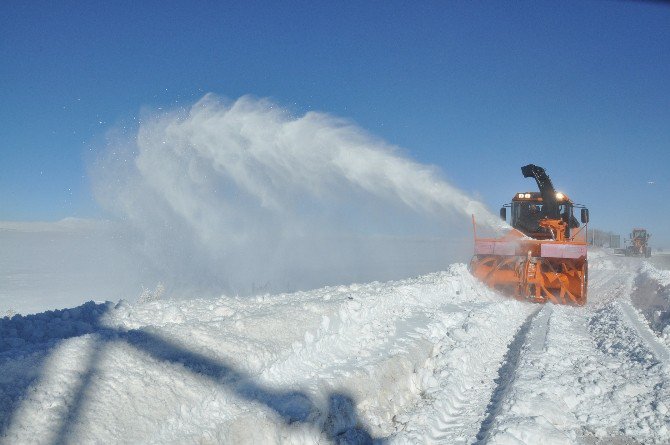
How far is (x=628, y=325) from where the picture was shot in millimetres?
8477

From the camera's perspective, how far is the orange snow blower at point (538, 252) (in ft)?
40.7

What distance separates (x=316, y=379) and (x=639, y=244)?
47.7 metres

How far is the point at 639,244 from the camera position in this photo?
140 ft

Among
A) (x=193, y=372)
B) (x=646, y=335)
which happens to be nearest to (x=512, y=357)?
(x=646, y=335)

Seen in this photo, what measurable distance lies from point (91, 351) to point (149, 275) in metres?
19.8

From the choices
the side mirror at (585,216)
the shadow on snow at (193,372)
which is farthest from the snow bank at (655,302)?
the shadow on snow at (193,372)

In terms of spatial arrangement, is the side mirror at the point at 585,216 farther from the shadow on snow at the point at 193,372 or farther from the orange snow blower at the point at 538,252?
the shadow on snow at the point at 193,372

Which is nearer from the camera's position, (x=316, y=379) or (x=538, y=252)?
(x=316, y=379)

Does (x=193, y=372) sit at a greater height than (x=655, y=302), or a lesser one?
lesser

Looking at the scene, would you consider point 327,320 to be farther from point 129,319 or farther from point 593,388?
point 593,388

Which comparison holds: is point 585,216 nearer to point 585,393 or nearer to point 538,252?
point 538,252

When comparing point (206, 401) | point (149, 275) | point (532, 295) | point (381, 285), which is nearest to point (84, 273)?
point (149, 275)

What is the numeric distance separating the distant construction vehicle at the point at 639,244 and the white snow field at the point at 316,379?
137 feet

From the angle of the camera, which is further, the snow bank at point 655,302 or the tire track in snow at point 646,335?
the snow bank at point 655,302
